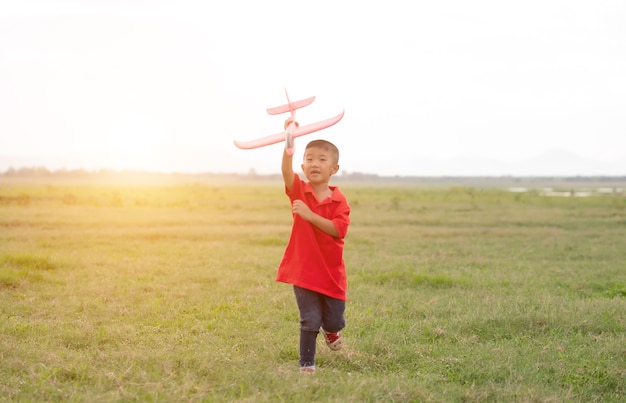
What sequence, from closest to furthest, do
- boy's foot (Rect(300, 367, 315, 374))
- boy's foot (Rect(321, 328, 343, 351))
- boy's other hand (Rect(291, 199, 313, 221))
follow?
boy's other hand (Rect(291, 199, 313, 221)), boy's foot (Rect(300, 367, 315, 374)), boy's foot (Rect(321, 328, 343, 351))

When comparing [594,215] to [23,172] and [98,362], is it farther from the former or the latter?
[23,172]

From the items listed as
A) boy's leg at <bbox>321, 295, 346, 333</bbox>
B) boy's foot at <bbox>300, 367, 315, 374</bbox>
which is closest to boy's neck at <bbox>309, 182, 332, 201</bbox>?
boy's leg at <bbox>321, 295, 346, 333</bbox>

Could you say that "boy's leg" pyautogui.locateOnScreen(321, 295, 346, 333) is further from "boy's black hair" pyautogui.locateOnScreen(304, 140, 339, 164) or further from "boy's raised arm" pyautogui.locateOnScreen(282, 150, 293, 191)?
"boy's black hair" pyautogui.locateOnScreen(304, 140, 339, 164)

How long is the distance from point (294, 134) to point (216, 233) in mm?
14338

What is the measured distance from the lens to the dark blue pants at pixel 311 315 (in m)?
5.74

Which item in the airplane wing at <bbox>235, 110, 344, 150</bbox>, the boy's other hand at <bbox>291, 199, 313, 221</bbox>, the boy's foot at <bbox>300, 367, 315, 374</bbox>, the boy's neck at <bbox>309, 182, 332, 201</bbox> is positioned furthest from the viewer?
the boy's neck at <bbox>309, 182, 332, 201</bbox>

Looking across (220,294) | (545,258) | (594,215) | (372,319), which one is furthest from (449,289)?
(594,215)

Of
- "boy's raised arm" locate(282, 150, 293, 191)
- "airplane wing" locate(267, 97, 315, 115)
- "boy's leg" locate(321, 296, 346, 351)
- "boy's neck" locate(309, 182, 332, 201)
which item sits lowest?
"boy's leg" locate(321, 296, 346, 351)

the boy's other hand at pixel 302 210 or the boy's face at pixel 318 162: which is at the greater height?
the boy's face at pixel 318 162

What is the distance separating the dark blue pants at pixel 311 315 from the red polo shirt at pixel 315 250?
14 centimetres

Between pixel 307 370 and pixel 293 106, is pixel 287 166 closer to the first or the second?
pixel 293 106

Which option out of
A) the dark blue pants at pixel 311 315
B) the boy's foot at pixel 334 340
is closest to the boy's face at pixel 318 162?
the dark blue pants at pixel 311 315

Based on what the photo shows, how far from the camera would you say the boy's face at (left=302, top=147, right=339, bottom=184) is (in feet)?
18.3

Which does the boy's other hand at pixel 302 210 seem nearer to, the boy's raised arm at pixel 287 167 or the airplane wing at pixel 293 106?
the boy's raised arm at pixel 287 167
